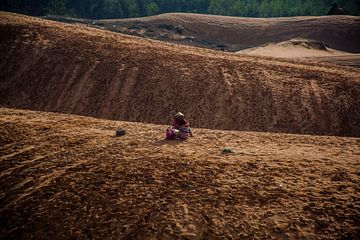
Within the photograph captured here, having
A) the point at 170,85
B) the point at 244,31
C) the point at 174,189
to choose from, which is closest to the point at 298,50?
the point at 244,31

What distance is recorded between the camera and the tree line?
86556mm

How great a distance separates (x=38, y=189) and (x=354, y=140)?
33.8 ft

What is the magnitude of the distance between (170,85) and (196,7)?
90953mm

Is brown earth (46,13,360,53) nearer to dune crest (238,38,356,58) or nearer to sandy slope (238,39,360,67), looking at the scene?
dune crest (238,38,356,58)

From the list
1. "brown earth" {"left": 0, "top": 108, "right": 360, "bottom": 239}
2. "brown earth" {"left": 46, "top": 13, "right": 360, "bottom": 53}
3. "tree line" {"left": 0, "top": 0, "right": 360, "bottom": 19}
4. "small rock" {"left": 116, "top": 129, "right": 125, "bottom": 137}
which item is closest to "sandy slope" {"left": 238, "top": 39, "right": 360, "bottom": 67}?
"brown earth" {"left": 46, "top": 13, "right": 360, "bottom": 53}

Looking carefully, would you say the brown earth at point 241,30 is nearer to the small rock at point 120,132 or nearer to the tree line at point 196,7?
the tree line at point 196,7

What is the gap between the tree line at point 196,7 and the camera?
8656 centimetres

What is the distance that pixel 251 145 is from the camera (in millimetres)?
9625

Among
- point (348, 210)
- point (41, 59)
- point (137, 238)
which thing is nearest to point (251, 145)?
point (348, 210)

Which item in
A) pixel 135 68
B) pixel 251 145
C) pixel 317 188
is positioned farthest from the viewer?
pixel 135 68

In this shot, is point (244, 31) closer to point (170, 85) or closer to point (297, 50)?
point (297, 50)

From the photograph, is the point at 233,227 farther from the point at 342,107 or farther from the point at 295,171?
the point at 342,107

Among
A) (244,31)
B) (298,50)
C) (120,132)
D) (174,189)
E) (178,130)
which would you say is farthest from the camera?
(244,31)

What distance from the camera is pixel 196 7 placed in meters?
102
